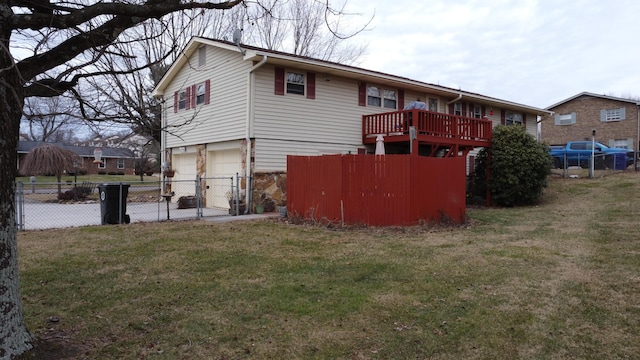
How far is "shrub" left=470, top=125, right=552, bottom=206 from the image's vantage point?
14.9m

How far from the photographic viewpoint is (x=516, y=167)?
591 inches

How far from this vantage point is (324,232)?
9055 millimetres

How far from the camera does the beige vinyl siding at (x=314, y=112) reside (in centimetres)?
1301

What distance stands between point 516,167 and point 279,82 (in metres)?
9.05

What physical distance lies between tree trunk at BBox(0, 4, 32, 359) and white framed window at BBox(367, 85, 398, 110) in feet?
44.9

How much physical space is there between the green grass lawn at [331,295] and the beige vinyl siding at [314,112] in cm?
545


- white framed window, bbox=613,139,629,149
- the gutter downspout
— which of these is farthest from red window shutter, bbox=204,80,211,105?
white framed window, bbox=613,139,629,149

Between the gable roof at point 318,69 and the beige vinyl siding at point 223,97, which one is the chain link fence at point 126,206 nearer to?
the beige vinyl siding at point 223,97

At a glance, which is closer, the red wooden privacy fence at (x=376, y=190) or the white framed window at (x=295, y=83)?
the red wooden privacy fence at (x=376, y=190)

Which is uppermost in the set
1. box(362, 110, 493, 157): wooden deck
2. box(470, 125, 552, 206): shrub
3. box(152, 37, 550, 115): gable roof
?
box(152, 37, 550, 115): gable roof

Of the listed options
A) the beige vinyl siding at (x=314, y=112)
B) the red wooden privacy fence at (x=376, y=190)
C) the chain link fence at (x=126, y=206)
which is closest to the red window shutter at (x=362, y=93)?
the beige vinyl siding at (x=314, y=112)

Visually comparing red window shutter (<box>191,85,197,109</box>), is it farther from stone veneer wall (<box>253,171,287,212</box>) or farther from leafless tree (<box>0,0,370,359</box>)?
leafless tree (<box>0,0,370,359</box>)

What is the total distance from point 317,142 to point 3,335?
11840 mm

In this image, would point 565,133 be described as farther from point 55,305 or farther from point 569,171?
point 55,305
